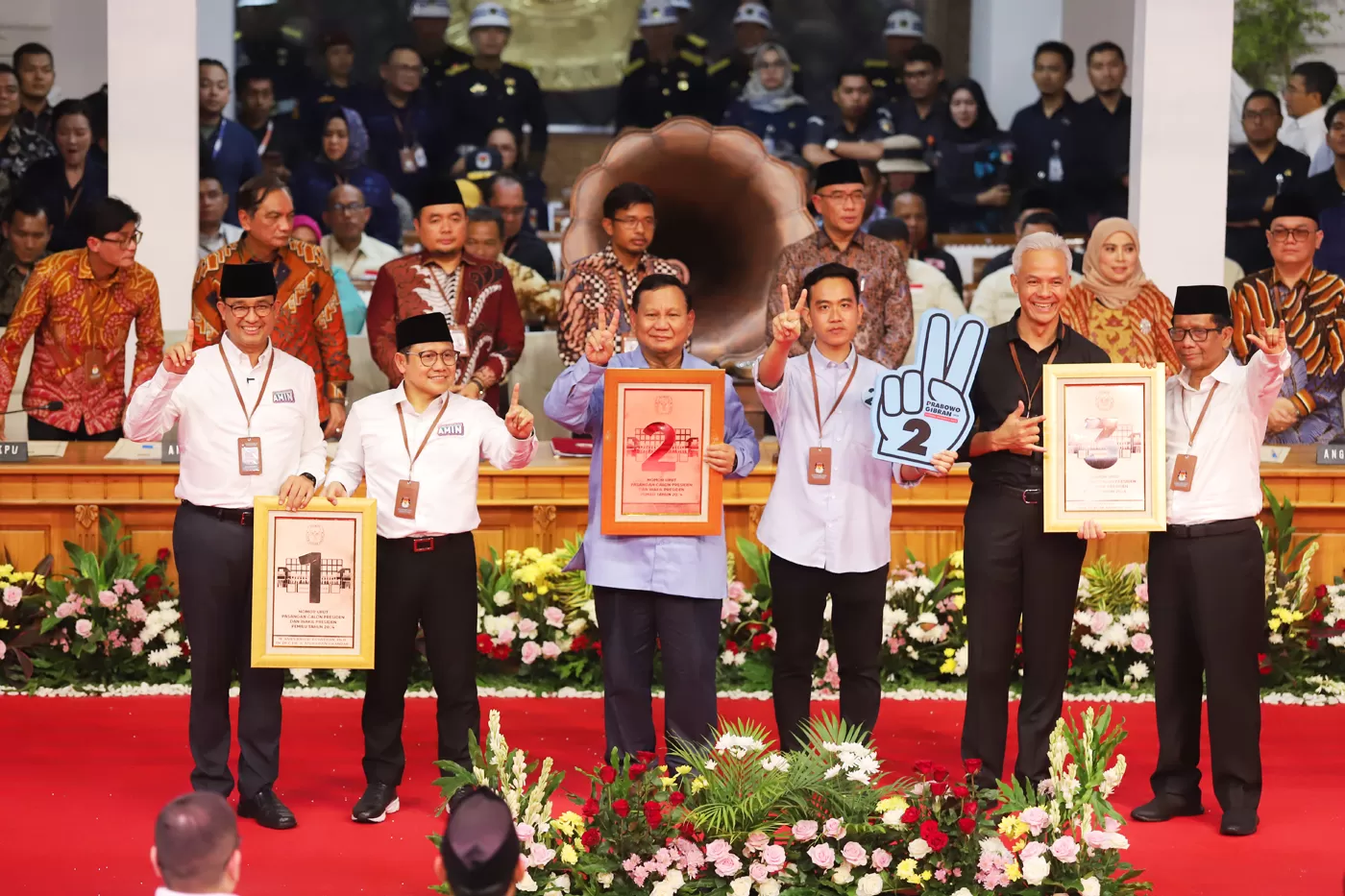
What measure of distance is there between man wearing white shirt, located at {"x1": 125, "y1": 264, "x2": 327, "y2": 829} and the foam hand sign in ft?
4.98

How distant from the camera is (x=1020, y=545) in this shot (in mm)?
4238

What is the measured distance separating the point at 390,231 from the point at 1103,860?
7.21 m

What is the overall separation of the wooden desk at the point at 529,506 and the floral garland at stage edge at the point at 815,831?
236 cm

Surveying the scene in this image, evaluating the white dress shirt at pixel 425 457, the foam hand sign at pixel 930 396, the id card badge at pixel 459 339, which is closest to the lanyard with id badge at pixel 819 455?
the foam hand sign at pixel 930 396

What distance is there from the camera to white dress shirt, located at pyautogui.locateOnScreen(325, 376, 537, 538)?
420 cm

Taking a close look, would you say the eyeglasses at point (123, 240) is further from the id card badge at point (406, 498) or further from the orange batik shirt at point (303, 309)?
the id card badge at point (406, 498)

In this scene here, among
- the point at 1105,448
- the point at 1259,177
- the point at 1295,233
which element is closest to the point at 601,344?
the point at 1105,448

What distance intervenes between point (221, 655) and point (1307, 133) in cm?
775

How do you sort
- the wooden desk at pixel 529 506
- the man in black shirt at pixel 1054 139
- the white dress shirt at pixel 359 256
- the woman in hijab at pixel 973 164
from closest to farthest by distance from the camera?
the wooden desk at pixel 529 506 → the white dress shirt at pixel 359 256 → the man in black shirt at pixel 1054 139 → the woman in hijab at pixel 973 164

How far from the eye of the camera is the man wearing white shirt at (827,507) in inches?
171

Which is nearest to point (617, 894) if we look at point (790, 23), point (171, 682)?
point (171, 682)

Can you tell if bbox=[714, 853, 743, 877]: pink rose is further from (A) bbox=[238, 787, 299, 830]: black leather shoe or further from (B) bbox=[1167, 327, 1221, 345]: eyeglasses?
(B) bbox=[1167, 327, 1221, 345]: eyeglasses

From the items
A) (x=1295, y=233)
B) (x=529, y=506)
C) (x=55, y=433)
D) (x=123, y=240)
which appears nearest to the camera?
(x=123, y=240)

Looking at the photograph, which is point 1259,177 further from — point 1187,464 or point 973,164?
point 1187,464
